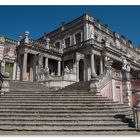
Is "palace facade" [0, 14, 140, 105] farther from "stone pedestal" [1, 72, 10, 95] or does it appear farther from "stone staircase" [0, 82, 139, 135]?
"stone staircase" [0, 82, 139, 135]

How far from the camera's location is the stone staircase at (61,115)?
6.27 metres

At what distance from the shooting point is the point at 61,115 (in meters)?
7.44

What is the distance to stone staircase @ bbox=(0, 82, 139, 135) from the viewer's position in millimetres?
6273

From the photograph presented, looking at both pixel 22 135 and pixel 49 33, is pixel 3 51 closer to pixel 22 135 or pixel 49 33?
pixel 49 33

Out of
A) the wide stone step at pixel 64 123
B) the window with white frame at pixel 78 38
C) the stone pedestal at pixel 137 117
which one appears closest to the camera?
the stone pedestal at pixel 137 117

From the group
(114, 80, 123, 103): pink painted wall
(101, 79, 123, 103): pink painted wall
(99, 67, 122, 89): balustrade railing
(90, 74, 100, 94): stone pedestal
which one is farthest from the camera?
(114, 80, 123, 103): pink painted wall

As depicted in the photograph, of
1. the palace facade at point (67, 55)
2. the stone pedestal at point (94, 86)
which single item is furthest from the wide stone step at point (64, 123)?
the palace facade at point (67, 55)

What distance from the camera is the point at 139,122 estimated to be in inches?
259

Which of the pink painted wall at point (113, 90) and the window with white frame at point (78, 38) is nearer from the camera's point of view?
the pink painted wall at point (113, 90)

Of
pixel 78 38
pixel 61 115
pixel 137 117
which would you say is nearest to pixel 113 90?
pixel 137 117

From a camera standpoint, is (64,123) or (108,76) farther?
(108,76)

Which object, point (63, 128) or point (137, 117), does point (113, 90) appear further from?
point (63, 128)

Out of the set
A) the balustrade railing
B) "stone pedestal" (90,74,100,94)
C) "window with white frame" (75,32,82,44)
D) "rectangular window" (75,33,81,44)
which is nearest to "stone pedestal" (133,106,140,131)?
"stone pedestal" (90,74,100,94)

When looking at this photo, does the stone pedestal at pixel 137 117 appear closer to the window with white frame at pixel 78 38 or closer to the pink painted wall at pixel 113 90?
the pink painted wall at pixel 113 90
